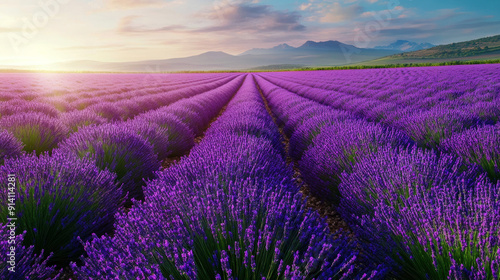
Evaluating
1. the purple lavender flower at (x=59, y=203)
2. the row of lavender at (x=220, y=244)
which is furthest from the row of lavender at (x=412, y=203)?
the purple lavender flower at (x=59, y=203)

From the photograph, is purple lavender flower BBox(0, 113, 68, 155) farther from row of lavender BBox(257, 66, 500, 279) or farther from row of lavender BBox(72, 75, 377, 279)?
row of lavender BBox(257, 66, 500, 279)

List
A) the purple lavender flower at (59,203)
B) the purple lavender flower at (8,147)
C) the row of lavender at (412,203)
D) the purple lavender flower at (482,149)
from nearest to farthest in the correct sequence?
the row of lavender at (412,203), the purple lavender flower at (59,203), the purple lavender flower at (482,149), the purple lavender flower at (8,147)

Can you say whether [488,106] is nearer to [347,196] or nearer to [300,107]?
[300,107]

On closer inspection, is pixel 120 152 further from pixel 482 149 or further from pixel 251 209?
pixel 482 149

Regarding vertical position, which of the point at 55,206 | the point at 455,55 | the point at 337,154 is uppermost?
the point at 55,206

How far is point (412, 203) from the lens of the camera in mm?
1834

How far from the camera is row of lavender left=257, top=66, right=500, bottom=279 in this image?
1377 millimetres

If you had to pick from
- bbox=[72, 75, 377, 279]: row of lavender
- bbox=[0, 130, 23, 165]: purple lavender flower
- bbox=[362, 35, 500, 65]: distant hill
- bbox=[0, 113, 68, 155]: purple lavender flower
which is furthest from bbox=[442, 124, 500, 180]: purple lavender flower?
bbox=[362, 35, 500, 65]: distant hill

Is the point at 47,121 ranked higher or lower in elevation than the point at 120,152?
higher

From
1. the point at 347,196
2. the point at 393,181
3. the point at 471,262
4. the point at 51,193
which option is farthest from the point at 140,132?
the point at 471,262

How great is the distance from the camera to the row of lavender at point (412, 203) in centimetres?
138

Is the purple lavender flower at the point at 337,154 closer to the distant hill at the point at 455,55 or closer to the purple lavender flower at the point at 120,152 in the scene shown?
the purple lavender flower at the point at 120,152

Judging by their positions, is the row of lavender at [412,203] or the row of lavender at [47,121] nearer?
the row of lavender at [412,203]

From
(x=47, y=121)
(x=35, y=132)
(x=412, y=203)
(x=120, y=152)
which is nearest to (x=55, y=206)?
(x=120, y=152)
